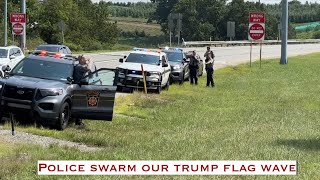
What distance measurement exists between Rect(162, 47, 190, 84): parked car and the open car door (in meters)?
13.6

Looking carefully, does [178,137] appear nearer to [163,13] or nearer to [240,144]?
[240,144]

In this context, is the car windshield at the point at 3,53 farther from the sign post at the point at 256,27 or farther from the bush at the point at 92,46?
the bush at the point at 92,46

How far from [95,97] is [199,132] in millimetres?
2527

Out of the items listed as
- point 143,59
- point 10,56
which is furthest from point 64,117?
point 10,56

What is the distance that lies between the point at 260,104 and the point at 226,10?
83653mm

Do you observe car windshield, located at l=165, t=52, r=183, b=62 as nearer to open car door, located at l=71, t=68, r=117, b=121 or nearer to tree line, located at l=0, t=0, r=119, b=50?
open car door, located at l=71, t=68, r=117, b=121

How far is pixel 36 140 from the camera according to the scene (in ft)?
38.5

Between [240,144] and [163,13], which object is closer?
[240,144]

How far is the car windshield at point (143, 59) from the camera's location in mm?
24880

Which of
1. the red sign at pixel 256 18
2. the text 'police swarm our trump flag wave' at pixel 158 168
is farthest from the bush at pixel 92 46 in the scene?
the text 'police swarm our trump flag wave' at pixel 158 168

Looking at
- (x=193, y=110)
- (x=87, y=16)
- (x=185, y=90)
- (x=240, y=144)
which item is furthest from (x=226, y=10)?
(x=240, y=144)

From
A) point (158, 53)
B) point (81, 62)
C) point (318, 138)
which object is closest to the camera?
point (318, 138)

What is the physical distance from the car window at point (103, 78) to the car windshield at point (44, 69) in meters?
0.68

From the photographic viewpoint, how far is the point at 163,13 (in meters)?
121
